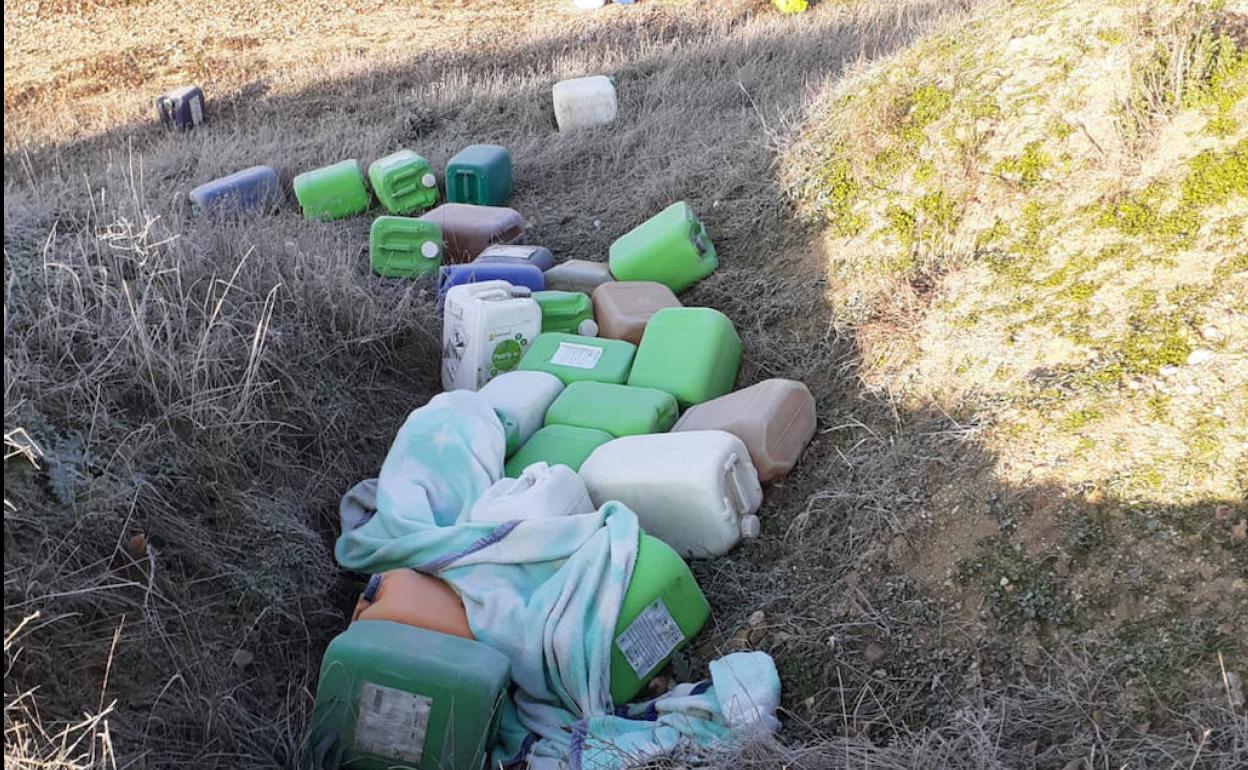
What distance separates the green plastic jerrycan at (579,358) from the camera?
160 inches

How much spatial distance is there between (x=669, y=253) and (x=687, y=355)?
832 millimetres

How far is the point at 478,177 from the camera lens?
19.0 feet

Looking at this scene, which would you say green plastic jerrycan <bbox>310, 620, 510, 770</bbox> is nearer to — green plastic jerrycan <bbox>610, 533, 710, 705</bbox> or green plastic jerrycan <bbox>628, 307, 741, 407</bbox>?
green plastic jerrycan <bbox>610, 533, 710, 705</bbox>

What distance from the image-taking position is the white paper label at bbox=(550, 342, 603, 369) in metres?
4.08

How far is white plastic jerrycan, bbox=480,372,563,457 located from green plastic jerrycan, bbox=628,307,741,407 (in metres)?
0.33

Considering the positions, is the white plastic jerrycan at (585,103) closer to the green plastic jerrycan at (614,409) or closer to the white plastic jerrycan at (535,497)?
the green plastic jerrycan at (614,409)

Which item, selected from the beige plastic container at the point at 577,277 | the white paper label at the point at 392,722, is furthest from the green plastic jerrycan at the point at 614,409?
the white paper label at the point at 392,722

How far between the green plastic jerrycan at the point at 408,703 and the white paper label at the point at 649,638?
1.14 ft

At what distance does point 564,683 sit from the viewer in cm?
280

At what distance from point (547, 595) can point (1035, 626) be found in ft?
4.10

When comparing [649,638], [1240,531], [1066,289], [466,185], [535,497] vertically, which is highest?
[1066,289]

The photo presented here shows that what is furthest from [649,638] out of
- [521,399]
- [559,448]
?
[521,399]

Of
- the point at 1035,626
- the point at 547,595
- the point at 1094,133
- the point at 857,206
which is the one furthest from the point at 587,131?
the point at 1035,626

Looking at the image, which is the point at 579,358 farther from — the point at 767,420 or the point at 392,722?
the point at 392,722
